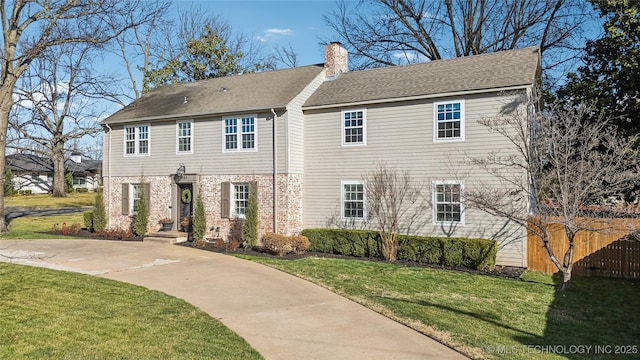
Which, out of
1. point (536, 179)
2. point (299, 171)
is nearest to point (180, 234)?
point (299, 171)

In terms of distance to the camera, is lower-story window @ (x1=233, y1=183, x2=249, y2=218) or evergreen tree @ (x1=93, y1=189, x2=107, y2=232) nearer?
lower-story window @ (x1=233, y1=183, x2=249, y2=218)

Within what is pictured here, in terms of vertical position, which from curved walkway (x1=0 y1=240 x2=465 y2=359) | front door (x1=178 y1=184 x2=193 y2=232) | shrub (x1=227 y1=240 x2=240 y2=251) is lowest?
curved walkway (x1=0 y1=240 x2=465 y2=359)

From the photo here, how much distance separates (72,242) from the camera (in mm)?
16703

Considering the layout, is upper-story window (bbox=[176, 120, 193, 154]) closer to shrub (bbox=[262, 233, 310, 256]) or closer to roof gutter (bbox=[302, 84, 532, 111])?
roof gutter (bbox=[302, 84, 532, 111])

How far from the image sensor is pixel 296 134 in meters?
16.9

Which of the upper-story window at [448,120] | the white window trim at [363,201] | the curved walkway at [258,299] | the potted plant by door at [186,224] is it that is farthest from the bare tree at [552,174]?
the potted plant by door at [186,224]

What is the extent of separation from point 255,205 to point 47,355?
1060cm

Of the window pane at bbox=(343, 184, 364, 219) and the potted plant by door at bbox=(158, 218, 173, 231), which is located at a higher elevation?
the window pane at bbox=(343, 184, 364, 219)

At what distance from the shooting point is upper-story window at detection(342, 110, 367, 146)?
16.1 metres

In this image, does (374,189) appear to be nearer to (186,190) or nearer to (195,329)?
(186,190)

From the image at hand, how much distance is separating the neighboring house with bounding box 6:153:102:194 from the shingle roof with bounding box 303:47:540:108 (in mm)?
40137

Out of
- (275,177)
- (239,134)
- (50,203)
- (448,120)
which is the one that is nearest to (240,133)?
(239,134)

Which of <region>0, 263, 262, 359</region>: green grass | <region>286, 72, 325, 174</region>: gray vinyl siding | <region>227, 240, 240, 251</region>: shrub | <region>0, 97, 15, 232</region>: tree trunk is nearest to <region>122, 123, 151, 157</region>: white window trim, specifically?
<region>0, 97, 15, 232</region>: tree trunk

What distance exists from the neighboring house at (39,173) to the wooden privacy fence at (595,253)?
154 feet
